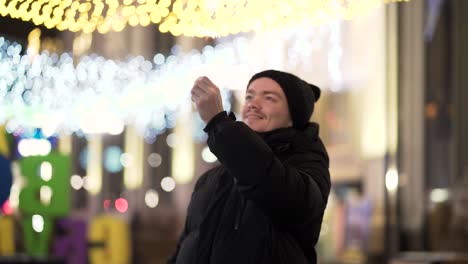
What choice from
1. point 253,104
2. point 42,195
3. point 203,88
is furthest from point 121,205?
point 203,88

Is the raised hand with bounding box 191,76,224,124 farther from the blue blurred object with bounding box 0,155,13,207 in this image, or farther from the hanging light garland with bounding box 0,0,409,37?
the blue blurred object with bounding box 0,155,13,207

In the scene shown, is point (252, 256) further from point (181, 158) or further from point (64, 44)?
point (181, 158)

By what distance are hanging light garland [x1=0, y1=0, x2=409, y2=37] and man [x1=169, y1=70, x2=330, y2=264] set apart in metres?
0.21

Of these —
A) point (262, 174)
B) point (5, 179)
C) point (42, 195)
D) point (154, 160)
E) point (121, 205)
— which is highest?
point (262, 174)

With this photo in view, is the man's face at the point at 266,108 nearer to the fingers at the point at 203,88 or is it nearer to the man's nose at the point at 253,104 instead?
the man's nose at the point at 253,104

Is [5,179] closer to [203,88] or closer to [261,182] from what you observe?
[203,88]

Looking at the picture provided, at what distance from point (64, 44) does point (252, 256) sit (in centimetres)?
531

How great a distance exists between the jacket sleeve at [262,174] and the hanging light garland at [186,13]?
0.26m

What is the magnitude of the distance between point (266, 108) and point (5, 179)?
1463 mm

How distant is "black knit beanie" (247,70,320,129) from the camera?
273 cm

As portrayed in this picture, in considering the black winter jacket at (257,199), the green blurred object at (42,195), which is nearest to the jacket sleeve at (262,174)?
the black winter jacket at (257,199)

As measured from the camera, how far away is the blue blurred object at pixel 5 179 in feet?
11.8

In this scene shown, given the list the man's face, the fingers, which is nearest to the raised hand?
the fingers

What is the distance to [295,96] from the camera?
8.96 ft
